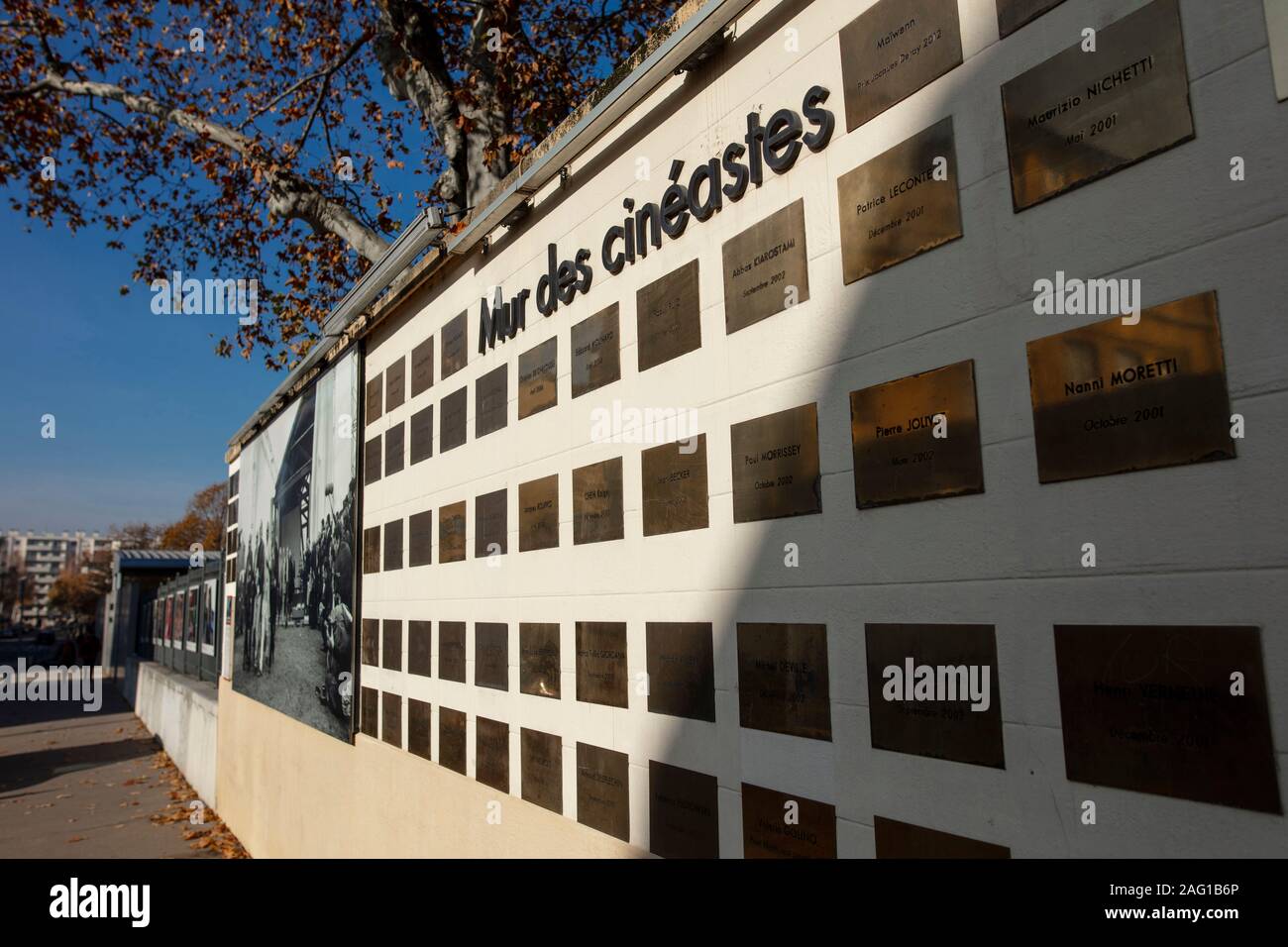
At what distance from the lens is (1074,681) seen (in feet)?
5.70

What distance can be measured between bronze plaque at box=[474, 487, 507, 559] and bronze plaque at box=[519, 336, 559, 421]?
18.1 inches

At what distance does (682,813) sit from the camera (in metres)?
2.79

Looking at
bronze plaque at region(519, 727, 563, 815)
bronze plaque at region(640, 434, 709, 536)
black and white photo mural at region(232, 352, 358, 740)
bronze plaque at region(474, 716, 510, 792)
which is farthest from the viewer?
black and white photo mural at region(232, 352, 358, 740)

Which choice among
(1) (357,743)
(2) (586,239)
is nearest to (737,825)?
(2) (586,239)

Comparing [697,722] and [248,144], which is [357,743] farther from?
[248,144]

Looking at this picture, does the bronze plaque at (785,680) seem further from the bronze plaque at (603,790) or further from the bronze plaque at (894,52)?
the bronze plaque at (894,52)

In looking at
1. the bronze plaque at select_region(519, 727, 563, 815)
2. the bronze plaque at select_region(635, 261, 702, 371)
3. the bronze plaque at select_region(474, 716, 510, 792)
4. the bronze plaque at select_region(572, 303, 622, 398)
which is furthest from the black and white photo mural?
the bronze plaque at select_region(635, 261, 702, 371)

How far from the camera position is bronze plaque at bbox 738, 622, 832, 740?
2332mm

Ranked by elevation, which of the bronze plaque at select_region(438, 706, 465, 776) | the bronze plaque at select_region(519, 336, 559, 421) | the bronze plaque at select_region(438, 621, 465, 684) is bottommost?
the bronze plaque at select_region(438, 706, 465, 776)

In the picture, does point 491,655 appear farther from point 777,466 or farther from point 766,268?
point 766,268

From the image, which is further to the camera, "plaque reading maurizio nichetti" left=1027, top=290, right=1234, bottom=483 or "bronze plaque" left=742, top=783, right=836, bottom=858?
"bronze plaque" left=742, top=783, right=836, bottom=858

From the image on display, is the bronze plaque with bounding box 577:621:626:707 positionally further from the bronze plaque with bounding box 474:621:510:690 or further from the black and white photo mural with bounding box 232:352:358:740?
the black and white photo mural with bounding box 232:352:358:740
